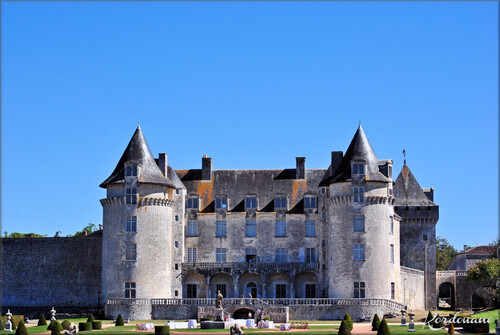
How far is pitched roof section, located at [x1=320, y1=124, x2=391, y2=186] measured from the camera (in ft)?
199

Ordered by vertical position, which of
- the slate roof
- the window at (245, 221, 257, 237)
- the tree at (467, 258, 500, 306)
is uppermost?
the slate roof

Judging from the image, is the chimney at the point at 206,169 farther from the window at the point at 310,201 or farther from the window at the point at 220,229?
the window at the point at 310,201

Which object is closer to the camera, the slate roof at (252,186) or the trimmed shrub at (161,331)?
the trimmed shrub at (161,331)

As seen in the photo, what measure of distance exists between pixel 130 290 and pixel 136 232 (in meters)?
4.06

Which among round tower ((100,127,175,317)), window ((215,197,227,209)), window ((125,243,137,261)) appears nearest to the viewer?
round tower ((100,127,175,317))

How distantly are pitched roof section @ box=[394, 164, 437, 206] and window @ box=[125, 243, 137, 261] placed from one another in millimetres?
21577

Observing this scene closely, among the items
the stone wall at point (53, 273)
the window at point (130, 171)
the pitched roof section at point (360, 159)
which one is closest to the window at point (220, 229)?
the window at point (130, 171)

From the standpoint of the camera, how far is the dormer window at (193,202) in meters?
66.2

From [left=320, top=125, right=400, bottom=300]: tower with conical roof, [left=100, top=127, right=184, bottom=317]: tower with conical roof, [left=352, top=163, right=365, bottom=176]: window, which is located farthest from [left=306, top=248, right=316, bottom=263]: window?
[left=100, top=127, right=184, bottom=317]: tower with conical roof

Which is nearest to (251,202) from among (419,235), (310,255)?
(310,255)

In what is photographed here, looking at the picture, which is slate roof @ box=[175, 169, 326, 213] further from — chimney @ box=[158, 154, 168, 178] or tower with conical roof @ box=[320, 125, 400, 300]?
tower with conical roof @ box=[320, 125, 400, 300]

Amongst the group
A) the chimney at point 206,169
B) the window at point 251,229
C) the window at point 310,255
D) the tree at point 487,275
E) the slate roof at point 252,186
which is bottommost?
the tree at point 487,275

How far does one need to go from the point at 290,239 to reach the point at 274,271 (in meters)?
2.92

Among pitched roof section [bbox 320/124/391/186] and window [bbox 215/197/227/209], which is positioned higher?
pitched roof section [bbox 320/124/391/186]
